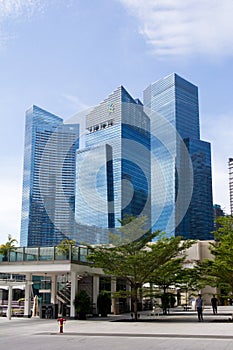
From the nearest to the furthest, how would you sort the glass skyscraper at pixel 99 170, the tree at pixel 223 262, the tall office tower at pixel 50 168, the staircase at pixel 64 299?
the tall office tower at pixel 50 168, the glass skyscraper at pixel 99 170, the tree at pixel 223 262, the staircase at pixel 64 299

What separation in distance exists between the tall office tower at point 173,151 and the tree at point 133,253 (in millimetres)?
3314

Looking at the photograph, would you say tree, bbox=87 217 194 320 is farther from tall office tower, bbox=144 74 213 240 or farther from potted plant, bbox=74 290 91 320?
tall office tower, bbox=144 74 213 240

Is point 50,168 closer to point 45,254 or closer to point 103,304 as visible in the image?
point 45,254

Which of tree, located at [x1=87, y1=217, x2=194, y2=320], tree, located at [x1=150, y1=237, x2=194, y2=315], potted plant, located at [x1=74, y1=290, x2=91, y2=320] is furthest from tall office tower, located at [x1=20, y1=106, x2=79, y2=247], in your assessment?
tree, located at [x1=150, y1=237, x2=194, y2=315]

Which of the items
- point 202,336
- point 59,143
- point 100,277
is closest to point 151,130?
point 59,143

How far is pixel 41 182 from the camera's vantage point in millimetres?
26391

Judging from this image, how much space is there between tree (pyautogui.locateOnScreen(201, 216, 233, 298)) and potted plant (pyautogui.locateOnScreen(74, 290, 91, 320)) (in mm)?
7837

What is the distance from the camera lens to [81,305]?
29047 millimetres

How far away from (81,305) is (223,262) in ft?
29.7

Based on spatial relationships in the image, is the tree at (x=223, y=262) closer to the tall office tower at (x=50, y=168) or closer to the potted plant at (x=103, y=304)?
the potted plant at (x=103, y=304)

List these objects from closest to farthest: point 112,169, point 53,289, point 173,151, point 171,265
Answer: point 112,169, point 171,265, point 53,289, point 173,151

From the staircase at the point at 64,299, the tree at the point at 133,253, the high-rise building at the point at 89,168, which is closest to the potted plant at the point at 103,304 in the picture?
the staircase at the point at 64,299

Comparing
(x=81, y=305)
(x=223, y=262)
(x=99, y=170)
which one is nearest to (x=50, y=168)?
(x=99, y=170)

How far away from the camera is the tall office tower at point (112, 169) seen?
2719cm
